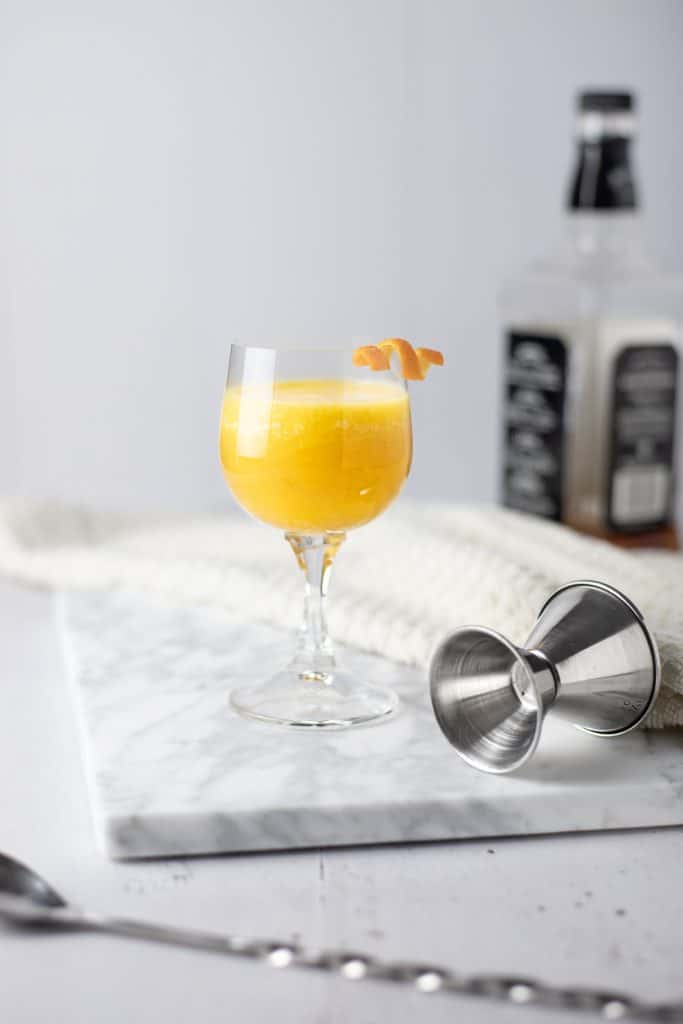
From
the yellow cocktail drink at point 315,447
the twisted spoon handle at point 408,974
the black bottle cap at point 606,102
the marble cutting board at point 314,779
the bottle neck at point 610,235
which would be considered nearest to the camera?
the twisted spoon handle at point 408,974

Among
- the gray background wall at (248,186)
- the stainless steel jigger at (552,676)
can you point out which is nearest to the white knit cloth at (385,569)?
the stainless steel jigger at (552,676)

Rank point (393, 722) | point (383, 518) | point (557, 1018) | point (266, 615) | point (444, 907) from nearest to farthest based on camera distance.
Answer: point (557, 1018) → point (444, 907) → point (393, 722) → point (266, 615) → point (383, 518)

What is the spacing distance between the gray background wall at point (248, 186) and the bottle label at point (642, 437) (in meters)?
0.72

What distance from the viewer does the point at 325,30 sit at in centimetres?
233

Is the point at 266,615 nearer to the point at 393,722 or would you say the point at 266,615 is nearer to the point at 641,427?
the point at 393,722

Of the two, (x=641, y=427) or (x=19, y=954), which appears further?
(x=641, y=427)

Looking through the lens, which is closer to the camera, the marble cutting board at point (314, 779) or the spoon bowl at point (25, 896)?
the spoon bowl at point (25, 896)

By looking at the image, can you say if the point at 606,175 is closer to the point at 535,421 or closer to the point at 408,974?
the point at 535,421

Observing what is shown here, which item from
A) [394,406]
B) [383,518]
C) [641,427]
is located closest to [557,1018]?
[394,406]

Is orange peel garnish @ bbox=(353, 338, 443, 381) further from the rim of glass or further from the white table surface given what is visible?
the white table surface

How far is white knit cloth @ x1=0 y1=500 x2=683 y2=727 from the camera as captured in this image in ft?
3.98

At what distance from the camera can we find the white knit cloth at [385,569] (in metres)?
1.21

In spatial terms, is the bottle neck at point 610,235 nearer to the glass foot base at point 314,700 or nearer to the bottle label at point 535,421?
the bottle label at point 535,421

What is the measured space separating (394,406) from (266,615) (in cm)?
33
